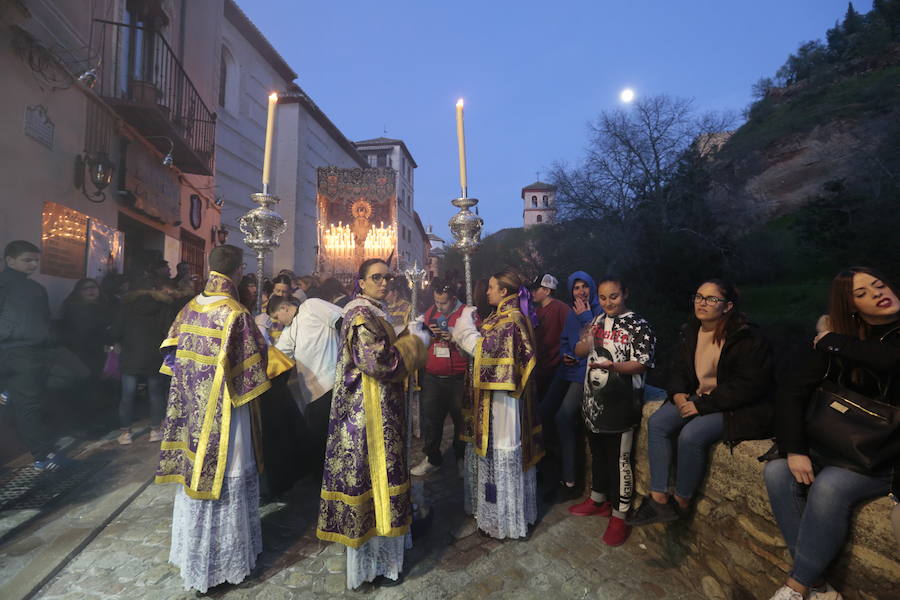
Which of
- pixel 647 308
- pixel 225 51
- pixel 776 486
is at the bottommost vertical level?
pixel 776 486

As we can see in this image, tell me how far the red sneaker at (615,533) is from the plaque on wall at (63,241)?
6.85 m

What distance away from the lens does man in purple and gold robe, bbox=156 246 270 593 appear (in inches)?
110

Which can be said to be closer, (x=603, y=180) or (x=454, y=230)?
(x=454, y=230)

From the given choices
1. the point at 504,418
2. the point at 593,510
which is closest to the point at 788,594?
the point at 593,510

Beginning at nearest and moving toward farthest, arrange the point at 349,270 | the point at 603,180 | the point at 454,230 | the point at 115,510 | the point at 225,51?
the point at 454,230 → the point at 115,510 → the point at 349,270 → the point at 225,51 → the point at 603,180

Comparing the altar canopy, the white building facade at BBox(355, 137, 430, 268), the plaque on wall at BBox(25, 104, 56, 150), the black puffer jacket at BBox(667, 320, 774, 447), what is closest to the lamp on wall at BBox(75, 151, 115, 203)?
the plaque on wall at BBox(25, 104, 56, 150)

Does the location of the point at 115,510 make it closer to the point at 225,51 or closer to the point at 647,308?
the point at 647,308

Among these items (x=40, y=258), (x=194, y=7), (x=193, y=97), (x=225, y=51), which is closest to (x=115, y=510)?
(x=40, y=258)

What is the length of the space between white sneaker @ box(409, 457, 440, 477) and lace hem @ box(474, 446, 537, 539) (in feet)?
4.56

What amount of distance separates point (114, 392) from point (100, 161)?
325 cm

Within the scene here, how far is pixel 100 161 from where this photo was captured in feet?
21.8

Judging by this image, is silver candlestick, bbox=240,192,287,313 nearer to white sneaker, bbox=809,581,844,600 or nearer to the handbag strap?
the handbag strap

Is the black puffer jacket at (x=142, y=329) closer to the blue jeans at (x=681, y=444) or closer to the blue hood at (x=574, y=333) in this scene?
the blue hood at (x=574, y=333)

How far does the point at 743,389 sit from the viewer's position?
2.75 m
